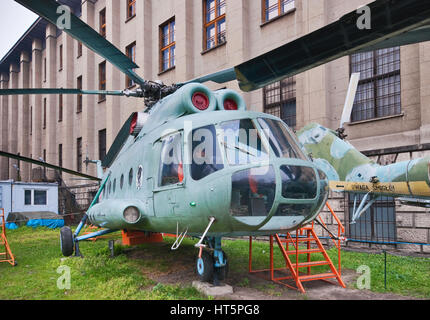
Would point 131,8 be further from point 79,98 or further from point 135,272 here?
point 135,272

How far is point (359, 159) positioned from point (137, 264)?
19.9 ft

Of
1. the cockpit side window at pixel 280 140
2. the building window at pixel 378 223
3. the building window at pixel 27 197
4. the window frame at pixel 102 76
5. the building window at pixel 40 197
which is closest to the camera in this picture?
the cockpit side window at pixel 280 140

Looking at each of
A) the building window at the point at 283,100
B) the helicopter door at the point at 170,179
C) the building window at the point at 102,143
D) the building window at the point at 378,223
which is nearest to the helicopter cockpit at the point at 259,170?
the helicopter door at the point at 170,179

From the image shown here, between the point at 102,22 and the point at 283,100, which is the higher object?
the point at 102,22

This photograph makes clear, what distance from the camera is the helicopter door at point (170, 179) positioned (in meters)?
5.36

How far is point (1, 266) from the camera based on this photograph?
29.4ft

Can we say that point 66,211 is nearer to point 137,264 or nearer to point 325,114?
point 137,264

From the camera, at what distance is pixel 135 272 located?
25.3 feet

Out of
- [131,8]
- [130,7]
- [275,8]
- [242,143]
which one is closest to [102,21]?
[130,7]

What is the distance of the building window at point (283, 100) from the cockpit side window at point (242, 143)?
29.5 ft

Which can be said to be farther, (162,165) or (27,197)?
(27,197)

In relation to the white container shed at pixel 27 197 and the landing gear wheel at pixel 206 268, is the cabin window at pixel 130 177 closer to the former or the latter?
the landing gear wheel at pixel 206 268

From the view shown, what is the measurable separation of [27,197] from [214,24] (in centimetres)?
1550
